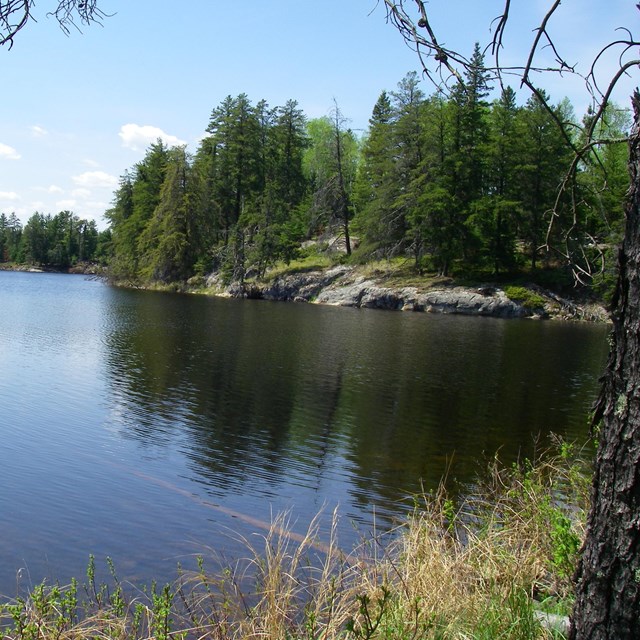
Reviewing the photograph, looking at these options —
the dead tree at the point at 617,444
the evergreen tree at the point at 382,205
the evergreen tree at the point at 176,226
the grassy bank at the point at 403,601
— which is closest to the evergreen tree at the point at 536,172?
the evergreen tree at the point at 382,205

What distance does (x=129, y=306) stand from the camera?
144 ft

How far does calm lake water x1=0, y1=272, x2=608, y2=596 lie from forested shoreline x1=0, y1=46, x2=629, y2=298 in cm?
1911

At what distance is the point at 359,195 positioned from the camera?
6109cm

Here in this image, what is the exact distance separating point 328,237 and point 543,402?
150ft

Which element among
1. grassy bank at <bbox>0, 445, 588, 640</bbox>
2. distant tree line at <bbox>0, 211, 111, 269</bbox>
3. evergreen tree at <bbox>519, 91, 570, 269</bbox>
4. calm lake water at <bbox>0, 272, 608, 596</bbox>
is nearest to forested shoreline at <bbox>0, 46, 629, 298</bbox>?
evergreen tree at <bbox>519, 91, 570, 269</bbox>

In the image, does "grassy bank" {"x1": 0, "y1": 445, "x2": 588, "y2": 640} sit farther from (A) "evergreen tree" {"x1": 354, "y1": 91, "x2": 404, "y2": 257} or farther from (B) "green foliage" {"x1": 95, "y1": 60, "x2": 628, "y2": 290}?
(A) "evergreen tree" {"x1": 354, "y1": 91, "x2": 404, "y2": 257}

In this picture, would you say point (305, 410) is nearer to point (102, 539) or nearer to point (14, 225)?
point (102, 539)

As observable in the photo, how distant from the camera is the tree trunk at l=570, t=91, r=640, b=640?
2697mm

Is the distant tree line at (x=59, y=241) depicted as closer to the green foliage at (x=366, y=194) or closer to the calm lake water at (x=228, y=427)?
the green foliage at (x=366, y=194)

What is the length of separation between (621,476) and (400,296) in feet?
159

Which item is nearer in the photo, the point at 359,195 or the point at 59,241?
the point at 359,195

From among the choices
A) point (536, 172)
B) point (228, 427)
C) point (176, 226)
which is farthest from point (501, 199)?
point (228, 427)

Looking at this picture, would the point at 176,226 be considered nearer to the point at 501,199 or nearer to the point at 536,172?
the point at 501,199

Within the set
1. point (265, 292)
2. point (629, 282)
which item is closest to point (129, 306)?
point (265, 292)
